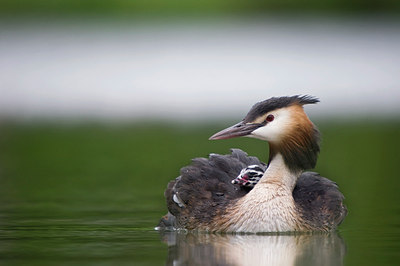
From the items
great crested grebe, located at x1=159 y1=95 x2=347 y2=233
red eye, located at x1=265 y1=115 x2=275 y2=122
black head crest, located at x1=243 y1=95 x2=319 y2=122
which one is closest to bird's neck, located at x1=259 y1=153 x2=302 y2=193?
great crested grebe, located at x1=159 y1=95 x2=347 y2=233

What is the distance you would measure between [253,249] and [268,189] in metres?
1.20

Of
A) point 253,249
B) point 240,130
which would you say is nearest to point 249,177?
point 240,130

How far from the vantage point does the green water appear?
9.00 metres

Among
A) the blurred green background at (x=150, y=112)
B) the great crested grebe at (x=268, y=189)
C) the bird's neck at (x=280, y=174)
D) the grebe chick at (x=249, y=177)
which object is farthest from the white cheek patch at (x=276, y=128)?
the blurred green background at (x=150, y=112)

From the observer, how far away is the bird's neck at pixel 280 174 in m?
10.4

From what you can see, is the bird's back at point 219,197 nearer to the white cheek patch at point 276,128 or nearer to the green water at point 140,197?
the green water at point 140,197

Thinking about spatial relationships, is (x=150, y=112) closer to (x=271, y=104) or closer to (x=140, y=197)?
(x=140, y=197)

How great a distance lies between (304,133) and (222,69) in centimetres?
1953

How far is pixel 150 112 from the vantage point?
23359 mm

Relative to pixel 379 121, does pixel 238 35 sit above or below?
above

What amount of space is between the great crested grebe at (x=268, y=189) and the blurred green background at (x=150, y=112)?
1.20ft

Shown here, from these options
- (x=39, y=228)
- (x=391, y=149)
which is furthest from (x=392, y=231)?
(x=391, y=149)

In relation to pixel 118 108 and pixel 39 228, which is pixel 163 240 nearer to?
pixel 39 228

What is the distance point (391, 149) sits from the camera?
16.9 meters
